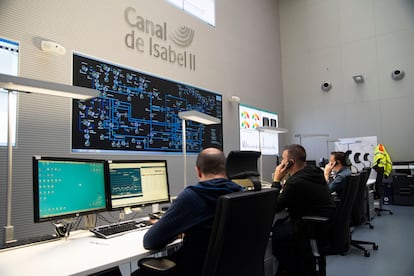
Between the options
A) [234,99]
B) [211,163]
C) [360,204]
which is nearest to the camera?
[211,163]

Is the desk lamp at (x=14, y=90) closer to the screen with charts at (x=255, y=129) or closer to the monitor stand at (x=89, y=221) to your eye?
the monitor stand at (x=89, y=221)

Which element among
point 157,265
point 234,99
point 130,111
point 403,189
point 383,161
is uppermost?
point 234,99

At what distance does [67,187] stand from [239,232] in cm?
99

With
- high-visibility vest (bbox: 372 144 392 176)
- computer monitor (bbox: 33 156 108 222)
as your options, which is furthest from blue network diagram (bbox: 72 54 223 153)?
high-visibility vest (bbox: 372 144 392 176)

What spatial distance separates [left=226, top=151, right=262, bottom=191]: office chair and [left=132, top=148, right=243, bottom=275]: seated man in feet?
5.20

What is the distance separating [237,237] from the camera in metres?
1.22

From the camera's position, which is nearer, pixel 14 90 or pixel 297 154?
pixel 14 90

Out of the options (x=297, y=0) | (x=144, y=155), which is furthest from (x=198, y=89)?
(x=297, y=0)

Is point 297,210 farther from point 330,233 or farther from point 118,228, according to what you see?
point 118,228

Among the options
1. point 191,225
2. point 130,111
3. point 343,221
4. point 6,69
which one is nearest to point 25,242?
point 191,225

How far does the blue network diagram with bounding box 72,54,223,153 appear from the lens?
320cm

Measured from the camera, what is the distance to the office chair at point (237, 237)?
115 cm

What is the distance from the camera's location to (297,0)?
303 inches

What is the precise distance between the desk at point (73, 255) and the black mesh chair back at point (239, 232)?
0.40 metres
